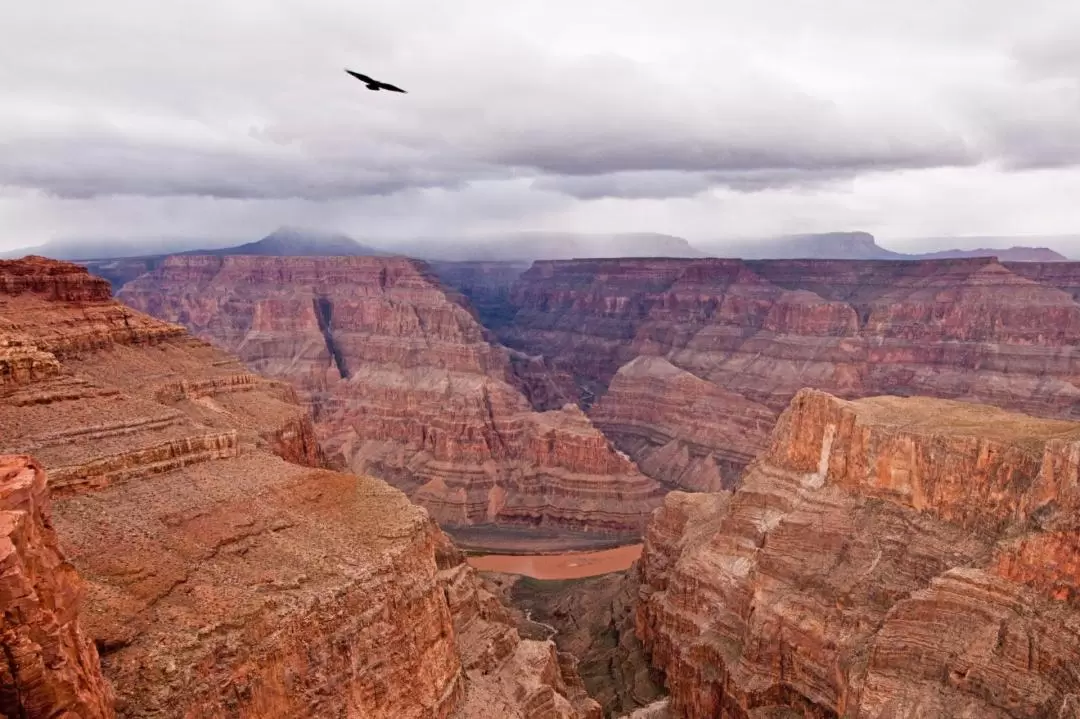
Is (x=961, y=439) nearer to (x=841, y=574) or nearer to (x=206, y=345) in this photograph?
(x=841, y=574)

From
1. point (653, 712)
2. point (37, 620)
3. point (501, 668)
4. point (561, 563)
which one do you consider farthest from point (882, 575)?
point (561, 563)

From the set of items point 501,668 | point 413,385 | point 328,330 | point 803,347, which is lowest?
point 501,668

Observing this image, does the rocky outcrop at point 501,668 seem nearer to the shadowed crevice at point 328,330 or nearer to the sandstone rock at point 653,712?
the sandstone rock at point 653,712

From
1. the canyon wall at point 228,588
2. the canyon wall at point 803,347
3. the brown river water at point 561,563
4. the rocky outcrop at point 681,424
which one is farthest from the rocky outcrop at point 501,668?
the canyon wall at point 803,347

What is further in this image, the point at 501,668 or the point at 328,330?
the point at 328,330

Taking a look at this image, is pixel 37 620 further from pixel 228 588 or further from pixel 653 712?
pixel 653 712

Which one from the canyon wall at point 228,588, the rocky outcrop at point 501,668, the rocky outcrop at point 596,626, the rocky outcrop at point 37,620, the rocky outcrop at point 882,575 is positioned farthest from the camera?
the rocky outcrop at point 596,626

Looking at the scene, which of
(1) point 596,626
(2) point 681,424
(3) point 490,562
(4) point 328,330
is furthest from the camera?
(4) point 328,330
